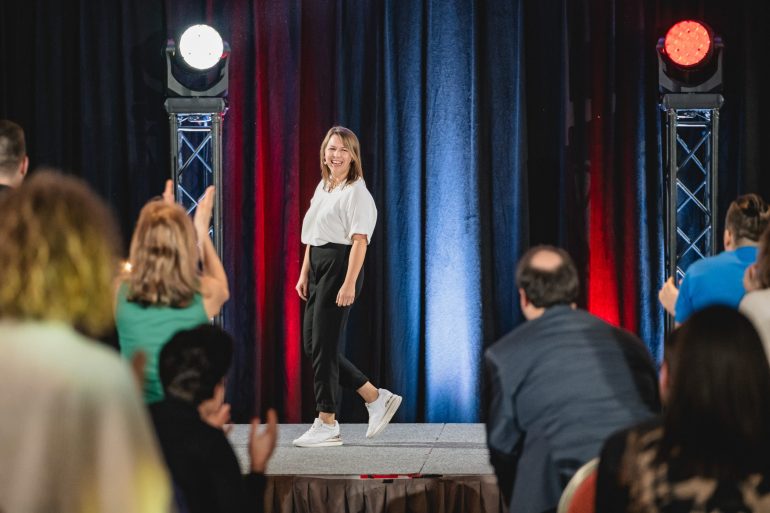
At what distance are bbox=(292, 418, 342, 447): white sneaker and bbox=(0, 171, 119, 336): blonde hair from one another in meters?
3.27

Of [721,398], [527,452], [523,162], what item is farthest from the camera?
[523,162]

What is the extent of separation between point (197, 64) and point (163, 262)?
2.26 meters

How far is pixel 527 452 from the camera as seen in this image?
2436mm

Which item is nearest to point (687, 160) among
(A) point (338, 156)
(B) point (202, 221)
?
(A) point (338, 156)

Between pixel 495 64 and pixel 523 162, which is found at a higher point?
pixel 495 64

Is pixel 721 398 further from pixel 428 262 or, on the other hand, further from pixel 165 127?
pixel 165 127

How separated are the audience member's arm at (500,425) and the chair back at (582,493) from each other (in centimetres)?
54

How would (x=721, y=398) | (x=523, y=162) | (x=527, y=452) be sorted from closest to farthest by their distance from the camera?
(x=721, y=398) → (x=527, y=452) → (x=523, y=162)

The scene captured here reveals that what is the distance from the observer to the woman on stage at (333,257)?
431 centimetres

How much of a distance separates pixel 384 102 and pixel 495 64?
0.62 metres

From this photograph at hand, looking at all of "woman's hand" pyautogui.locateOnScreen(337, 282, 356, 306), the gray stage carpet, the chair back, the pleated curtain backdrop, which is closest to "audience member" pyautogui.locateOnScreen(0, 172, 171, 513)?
the chair back

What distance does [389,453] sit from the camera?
13.9ft

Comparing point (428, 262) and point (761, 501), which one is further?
point (428, 262)

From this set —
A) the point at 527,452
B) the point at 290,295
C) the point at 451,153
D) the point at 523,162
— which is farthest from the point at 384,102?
the point at 527,452
